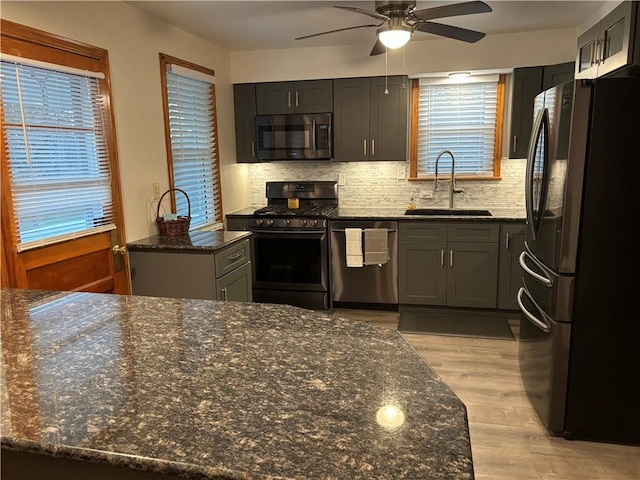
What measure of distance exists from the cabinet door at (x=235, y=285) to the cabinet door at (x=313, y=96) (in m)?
1.80

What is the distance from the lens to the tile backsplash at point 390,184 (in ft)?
14.7

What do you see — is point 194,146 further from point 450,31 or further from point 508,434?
point 508,434

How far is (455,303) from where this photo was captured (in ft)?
13.8

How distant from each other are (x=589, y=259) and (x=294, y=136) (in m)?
2.98

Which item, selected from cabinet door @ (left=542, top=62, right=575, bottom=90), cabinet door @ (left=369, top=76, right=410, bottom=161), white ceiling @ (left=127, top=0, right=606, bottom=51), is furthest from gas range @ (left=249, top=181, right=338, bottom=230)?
cabinet door @ (left=542, top=62, right=575, bottom=90)

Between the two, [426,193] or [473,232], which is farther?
[426,193]

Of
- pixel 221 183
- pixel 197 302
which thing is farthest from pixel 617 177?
pixel 221 183

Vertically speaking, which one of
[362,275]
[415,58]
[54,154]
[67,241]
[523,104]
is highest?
[415,58]

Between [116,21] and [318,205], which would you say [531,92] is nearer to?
[318,205]

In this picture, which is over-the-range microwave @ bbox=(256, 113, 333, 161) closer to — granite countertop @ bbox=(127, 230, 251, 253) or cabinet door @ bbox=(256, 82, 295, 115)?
cabinet door @ bbox=(256, 82, 295, 115)

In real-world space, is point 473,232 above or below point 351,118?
below

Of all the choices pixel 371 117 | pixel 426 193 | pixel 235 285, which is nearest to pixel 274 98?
pixel 371 117

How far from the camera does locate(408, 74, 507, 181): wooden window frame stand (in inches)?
172

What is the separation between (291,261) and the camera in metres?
4.39
